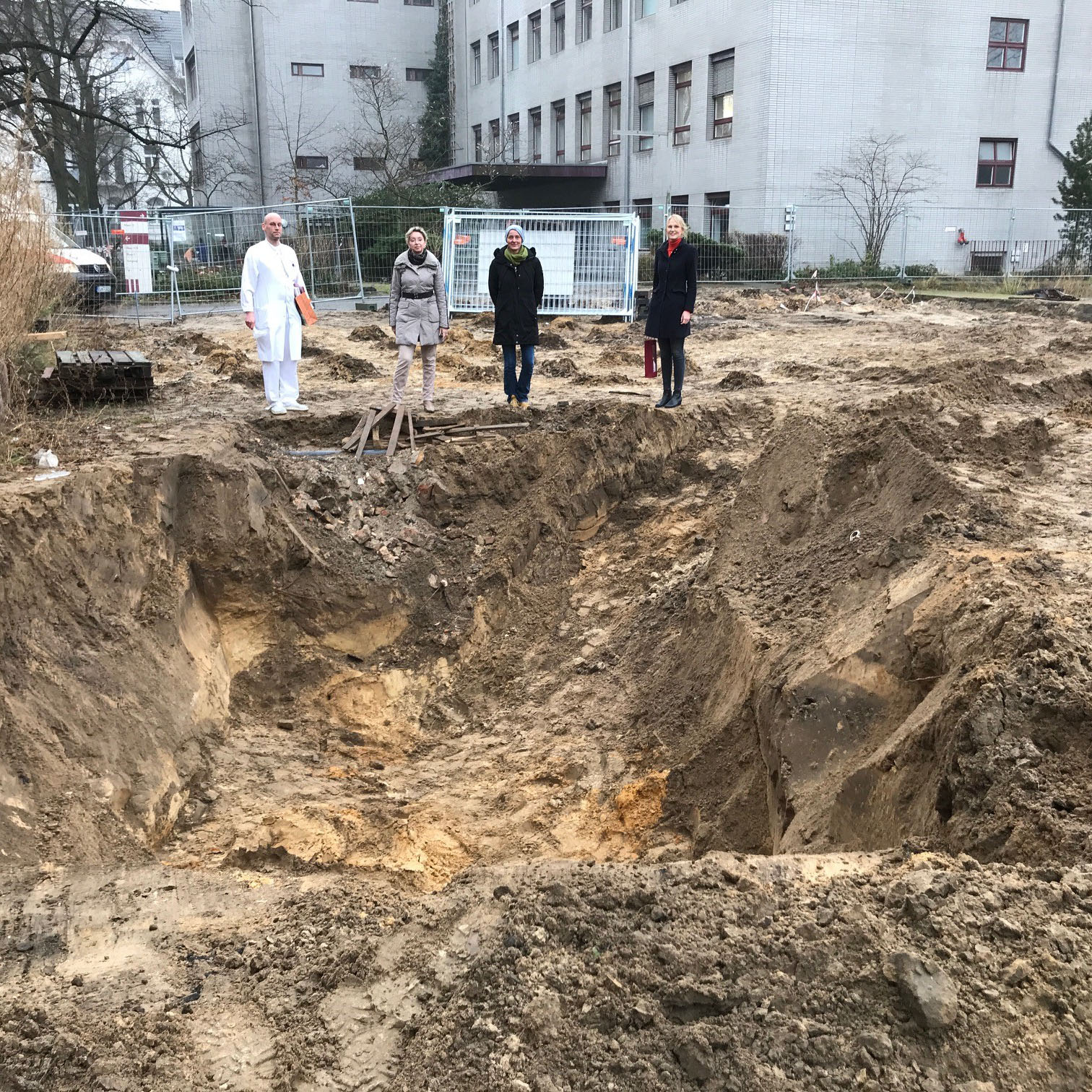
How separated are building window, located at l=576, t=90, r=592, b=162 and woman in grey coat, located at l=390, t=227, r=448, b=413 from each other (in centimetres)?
2506

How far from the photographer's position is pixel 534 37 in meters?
35.3

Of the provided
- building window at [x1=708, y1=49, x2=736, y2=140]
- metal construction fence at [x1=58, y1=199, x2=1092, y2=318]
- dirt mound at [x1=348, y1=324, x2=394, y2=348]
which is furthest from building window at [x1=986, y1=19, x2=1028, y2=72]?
dirt mound at [x1=348, y1=324, x2=394, y2=348]

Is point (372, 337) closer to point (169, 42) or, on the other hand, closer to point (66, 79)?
point (66, 79)

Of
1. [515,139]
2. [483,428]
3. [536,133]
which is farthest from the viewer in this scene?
[515,139]

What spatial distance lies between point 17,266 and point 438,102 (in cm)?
3541

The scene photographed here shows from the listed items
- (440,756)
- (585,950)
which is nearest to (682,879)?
(585,950)

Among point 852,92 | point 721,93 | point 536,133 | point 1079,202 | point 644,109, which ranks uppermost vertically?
point 536,133

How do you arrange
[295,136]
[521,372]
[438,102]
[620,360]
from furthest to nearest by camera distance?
[438,102], [295,136], [620,360], [521,372]

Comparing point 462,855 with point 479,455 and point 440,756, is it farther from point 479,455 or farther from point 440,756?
point 479,455

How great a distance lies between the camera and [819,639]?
Result: 226 inches

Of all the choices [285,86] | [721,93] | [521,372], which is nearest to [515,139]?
[285,86]

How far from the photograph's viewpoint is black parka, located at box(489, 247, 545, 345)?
10.1 meters

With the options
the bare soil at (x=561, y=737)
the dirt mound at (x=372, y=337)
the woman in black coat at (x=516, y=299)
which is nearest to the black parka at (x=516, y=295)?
the woman in black coat at (x=516, y=299)

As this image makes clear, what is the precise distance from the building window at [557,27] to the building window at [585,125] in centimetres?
226
